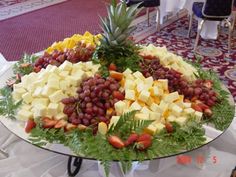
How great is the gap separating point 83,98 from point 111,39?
Answer: 356 mm

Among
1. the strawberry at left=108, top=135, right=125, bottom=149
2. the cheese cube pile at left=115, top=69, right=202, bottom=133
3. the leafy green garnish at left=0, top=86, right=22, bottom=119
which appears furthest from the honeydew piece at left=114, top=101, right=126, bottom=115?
the leafy green garnish at left=0, top=86, right=22, bottom=119

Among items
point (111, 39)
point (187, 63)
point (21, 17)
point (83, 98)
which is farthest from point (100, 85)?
point (21, 17)

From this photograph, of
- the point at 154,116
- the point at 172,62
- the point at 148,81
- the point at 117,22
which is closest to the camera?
the point at 154,116

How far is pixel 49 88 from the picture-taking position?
45.4 inches

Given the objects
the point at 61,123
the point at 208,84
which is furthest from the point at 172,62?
the point at 61,123

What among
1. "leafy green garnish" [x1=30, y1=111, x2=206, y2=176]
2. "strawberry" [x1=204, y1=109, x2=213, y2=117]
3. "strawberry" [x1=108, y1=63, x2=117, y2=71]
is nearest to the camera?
"leafy green garnish" [x1=30, y1=111, x2=206, y2=176]

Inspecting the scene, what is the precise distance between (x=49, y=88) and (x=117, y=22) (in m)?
0.40

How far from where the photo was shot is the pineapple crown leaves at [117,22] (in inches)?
51.7

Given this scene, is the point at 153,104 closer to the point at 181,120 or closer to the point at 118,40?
the point at 181,120

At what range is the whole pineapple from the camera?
1316mm

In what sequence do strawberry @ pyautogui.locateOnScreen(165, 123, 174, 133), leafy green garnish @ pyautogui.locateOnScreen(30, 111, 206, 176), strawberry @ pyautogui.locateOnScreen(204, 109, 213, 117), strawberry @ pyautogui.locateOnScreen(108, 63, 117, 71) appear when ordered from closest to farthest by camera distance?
leafy green garnish @ pyautogui.locateOnScreen(30, 111, 206, 176) < strawberry @ pyautogui.locateOnScreen(165, 123, 174, 133) < strawberry @ pyautogui.locateOnScreen(204, 109, 213, 117) < strawberry @ pyautogui.locateOnScreen(108, 63, 117, 71)

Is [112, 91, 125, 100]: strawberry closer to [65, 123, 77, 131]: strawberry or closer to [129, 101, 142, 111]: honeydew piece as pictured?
[129, 101, 142, 111]: honeydew piece

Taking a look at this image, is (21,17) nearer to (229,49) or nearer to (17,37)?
(17,37)

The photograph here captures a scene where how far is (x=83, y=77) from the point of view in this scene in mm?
1222
